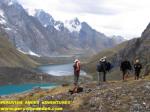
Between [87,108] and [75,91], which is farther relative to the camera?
[75,91]

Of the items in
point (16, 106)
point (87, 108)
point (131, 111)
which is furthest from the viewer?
point (16, 106)

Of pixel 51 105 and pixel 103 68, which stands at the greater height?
pixel 103 68

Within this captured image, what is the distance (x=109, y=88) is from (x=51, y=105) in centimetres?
650

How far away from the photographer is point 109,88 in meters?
47.2

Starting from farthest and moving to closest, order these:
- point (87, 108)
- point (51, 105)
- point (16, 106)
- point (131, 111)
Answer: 1. point (16, 106)
2. point (51, 105)
3. point (87, 108)
4. point (131, 111)

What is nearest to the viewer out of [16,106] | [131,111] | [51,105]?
[131,111]

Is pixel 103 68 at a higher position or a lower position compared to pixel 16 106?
higher

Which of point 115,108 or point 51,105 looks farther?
point 51,105

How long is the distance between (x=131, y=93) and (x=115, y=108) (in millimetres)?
3563

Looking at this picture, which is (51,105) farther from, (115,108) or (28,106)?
(115,108)

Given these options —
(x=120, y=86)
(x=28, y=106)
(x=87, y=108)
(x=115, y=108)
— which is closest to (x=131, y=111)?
(x=115, y=108)

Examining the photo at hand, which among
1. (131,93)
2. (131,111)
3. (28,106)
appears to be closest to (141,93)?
(131,93)

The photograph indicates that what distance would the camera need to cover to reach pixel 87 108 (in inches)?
1667

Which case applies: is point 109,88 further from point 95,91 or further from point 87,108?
point 87,108
